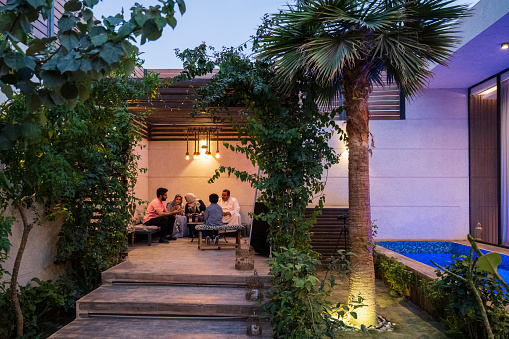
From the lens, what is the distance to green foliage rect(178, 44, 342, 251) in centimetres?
540

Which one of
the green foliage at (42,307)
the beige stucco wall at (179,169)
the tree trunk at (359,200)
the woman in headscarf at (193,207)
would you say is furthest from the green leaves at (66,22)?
the beige stucco wall at (179,169)

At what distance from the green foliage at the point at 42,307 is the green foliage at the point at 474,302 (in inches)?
184

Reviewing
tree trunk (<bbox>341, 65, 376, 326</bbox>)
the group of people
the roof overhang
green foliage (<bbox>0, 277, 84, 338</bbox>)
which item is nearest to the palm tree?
tree trunk (<bbox>341, 65, 376, 326</bbox>)

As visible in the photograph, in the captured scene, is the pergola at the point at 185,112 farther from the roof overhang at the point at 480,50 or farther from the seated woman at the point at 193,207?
the seated woman at the point at 193,207

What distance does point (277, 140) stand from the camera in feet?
17.6

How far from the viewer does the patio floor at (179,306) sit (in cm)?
458

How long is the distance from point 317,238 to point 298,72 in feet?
13.8

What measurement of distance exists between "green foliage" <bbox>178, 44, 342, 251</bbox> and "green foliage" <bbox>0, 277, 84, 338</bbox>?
253 cm

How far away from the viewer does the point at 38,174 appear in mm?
3879

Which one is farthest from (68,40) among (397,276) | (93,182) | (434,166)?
(434,166)

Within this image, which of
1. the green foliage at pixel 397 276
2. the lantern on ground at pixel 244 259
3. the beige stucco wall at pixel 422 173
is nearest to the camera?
the lantern on ground at pixel 244 259

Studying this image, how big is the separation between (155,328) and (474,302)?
3492 millimetres

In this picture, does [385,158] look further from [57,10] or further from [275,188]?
[57,10]

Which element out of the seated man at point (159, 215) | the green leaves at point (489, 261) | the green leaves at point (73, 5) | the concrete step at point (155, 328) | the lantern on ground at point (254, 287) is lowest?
the concrete step at point (155, 328)
